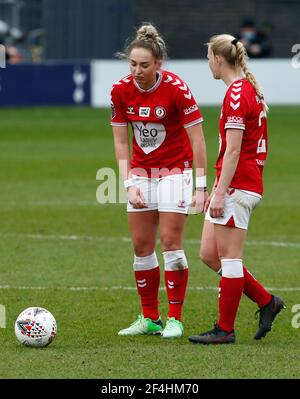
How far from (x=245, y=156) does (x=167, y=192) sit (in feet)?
2.50

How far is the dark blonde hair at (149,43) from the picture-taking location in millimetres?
8383

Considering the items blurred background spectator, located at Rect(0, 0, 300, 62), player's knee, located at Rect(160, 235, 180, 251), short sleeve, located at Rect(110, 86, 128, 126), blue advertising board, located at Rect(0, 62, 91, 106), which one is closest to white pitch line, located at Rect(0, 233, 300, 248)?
player's knee, located at Rect(160, 235, 180, 251)

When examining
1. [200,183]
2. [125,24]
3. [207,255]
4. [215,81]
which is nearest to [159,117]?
[200,183]

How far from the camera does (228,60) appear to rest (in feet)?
26.5

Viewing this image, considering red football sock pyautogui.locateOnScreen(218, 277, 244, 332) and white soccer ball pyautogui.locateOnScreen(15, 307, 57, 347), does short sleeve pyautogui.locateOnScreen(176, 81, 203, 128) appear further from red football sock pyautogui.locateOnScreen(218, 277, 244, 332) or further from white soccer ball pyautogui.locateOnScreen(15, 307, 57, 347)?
white soccer ball pyautogui.locateOnScreen(15, 307, 57, 347)

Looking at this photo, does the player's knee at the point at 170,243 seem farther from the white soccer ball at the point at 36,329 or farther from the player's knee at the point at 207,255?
the white soccer ball at the point at 36,329

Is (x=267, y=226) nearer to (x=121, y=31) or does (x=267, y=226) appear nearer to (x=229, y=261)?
(x=229, y=261)

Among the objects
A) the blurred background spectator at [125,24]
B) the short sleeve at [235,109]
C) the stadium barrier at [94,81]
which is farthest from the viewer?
the blurred background spectator at [125,24]

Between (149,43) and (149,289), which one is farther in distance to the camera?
(149,289)

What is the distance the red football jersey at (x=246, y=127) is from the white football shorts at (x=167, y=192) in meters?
0.53

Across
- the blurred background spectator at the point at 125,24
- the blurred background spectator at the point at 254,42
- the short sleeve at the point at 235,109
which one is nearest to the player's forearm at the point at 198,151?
the short sleeve at the point at 235,109

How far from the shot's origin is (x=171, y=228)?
28.2ft

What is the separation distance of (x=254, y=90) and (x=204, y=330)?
192 centimetres

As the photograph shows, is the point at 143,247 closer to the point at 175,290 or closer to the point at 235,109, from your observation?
the point at 175,290
